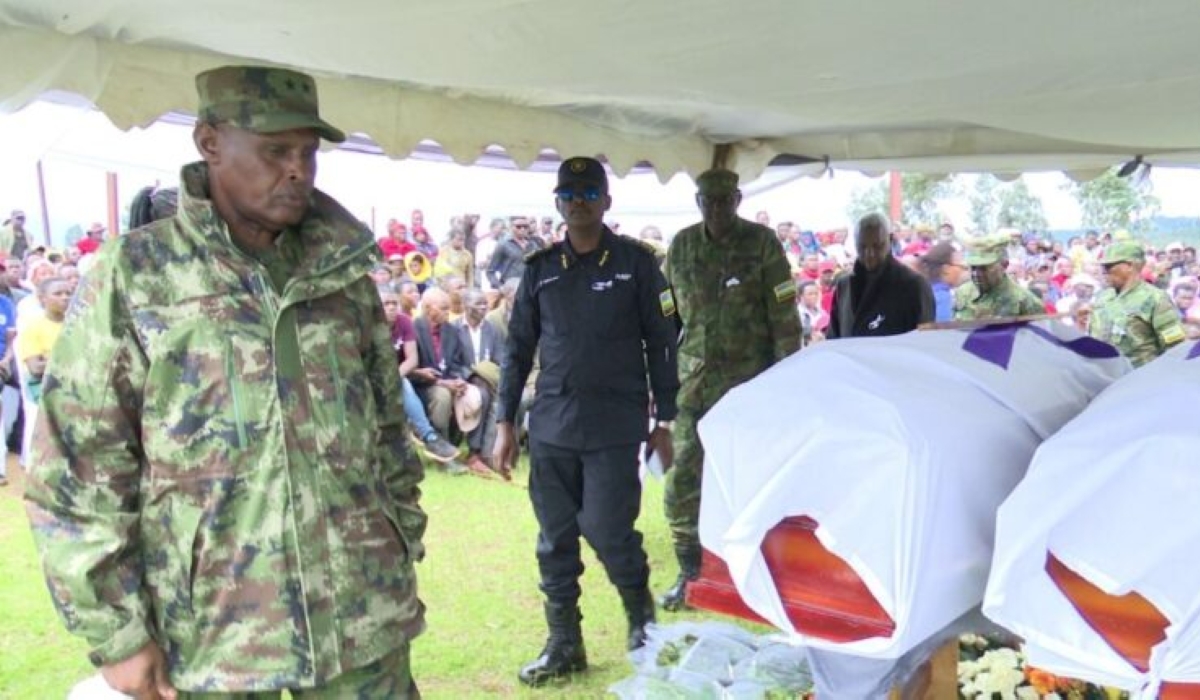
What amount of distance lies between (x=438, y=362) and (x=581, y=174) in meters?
5.53

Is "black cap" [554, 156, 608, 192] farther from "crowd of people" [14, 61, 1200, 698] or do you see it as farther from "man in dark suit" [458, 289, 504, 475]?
"man in dark suit" [458, 289, 504, 475]

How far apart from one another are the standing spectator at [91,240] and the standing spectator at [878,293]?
6.18 m

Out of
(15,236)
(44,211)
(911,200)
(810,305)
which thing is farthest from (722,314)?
(911,200)

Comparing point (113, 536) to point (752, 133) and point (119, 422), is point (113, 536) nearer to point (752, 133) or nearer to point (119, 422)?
point (119, 422)

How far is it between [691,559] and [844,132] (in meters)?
2.23

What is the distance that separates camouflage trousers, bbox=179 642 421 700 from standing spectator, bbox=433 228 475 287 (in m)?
10.4

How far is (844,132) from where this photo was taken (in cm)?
520

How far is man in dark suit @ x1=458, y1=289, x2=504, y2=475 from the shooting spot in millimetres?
8578

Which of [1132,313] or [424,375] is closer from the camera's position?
[1132,313]

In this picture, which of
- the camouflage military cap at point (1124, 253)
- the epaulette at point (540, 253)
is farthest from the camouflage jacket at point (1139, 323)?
the epaulette at point (540, 253)

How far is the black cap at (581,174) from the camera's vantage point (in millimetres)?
3561

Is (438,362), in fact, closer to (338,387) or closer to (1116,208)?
(338,387)

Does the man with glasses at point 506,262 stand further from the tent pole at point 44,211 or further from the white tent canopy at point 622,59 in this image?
the white tent canopy at point 622,59

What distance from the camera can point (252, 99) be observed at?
1.86m
